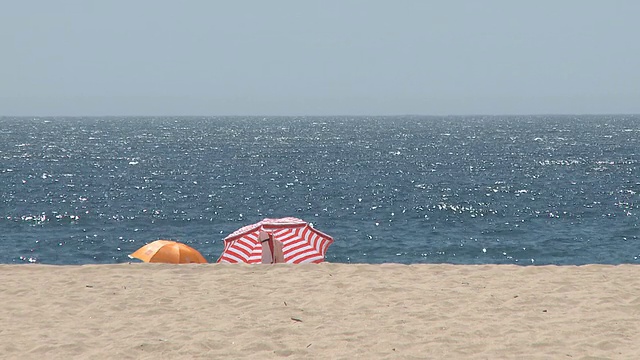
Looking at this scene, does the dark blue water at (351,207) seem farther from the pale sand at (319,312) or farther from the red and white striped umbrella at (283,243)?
the pale sand at (319,312)

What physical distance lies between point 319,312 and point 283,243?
511 centimetres

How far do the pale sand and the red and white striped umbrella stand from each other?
1.58 meters

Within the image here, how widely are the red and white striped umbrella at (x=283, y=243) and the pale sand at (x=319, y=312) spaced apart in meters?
1.58

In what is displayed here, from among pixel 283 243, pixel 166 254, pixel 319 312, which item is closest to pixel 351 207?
pixel 283 243

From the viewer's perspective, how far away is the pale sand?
33.7ft

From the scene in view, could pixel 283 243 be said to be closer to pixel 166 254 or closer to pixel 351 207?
pixel 166 254

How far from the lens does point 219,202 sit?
47.3 meters

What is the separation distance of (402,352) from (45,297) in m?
6.36

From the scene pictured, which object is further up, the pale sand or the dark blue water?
the pale sand

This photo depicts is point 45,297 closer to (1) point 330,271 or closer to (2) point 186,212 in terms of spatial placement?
(1) point 330,271

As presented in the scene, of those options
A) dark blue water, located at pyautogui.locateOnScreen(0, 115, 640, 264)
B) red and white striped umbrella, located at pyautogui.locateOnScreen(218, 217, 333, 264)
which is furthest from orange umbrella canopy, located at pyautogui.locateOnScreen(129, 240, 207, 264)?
dark blue water, located at pyautogui.locateOnScreen(0, 115, 640, 264)

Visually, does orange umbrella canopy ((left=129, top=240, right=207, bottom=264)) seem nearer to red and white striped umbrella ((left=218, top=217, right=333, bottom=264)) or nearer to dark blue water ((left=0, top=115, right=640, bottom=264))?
red and white striped umbrella ((left=218, top=217, right=333, bottom=264))

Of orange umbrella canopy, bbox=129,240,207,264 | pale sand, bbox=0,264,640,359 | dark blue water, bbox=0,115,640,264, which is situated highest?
pale sand, bbox=0,264,640,359

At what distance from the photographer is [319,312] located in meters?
12.0
